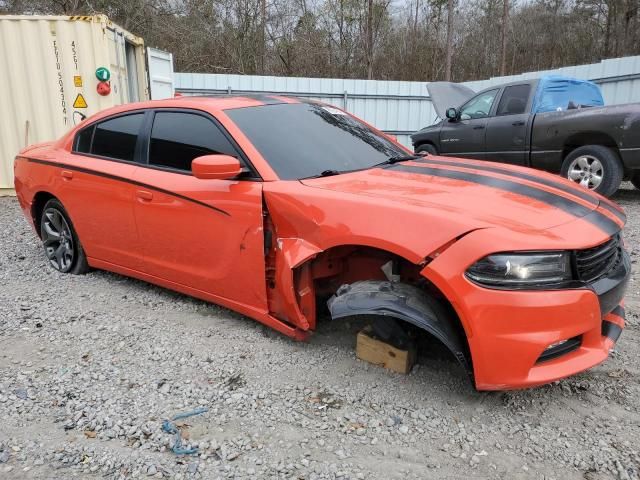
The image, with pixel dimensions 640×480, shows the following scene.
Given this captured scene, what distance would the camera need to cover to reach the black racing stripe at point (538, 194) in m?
2.55

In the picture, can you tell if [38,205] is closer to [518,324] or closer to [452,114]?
[518,324]

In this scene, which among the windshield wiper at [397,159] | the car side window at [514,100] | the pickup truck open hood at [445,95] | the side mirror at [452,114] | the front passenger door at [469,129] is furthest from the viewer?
the pickup truck open hood at [445,95]

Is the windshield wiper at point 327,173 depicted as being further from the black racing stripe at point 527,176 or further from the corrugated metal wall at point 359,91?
the corrugated metal wall at point 359,91

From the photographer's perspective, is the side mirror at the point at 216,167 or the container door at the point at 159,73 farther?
the container door at the point at 159,73

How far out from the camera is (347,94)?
13453mm

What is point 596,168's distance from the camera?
23.2 ft

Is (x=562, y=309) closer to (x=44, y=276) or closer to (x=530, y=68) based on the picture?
(x=44, y=276)

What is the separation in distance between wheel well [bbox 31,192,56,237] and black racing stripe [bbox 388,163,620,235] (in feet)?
11.1

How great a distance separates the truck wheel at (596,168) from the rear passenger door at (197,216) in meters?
5.51

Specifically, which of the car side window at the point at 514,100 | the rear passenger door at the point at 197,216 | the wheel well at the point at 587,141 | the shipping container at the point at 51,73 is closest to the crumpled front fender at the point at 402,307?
the rear passenger door at the point at 197,216

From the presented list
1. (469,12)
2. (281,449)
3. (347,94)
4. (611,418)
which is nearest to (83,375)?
(281,449)

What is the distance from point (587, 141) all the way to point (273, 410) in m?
6.48

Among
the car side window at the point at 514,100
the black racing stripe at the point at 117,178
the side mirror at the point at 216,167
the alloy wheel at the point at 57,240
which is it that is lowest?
the alloy wheel at the point at 57,240

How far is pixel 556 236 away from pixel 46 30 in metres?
8.32
